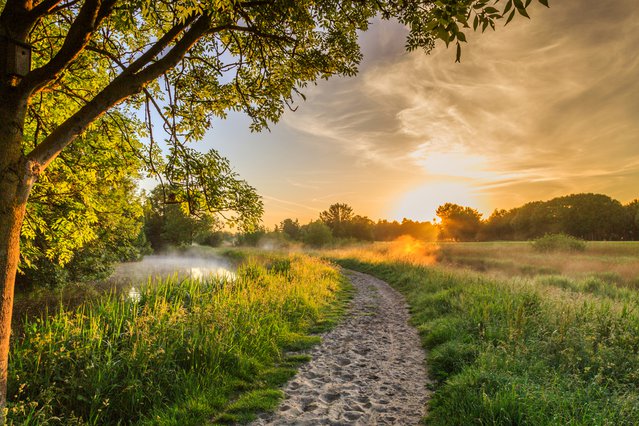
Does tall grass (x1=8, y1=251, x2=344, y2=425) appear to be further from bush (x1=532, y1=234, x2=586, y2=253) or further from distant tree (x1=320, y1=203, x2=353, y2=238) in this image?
distant tree (x1=320, y1=203, x2=353, y2=238)

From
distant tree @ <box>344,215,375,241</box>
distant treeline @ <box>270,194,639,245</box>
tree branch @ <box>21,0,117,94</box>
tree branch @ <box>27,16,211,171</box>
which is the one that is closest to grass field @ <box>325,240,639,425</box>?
tree branch @ <box>27,16,211,171</box>

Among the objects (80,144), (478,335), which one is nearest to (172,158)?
(80,144)

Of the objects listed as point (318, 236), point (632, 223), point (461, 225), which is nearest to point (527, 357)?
point (318, 236)

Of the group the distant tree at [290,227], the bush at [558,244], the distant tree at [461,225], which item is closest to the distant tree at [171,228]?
the distant tree at [290,227]

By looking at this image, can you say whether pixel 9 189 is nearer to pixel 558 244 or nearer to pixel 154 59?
pixel 154 59

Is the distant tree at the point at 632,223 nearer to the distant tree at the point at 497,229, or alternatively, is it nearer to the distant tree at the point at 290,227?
the distant tree at the point at 497,229

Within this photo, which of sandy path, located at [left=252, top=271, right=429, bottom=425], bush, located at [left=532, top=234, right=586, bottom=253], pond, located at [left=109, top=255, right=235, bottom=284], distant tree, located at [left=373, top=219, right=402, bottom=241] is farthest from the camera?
distant tree, located at [left=373, top=219, right=402, bottom=241]

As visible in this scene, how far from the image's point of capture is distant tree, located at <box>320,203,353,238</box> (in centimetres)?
7781

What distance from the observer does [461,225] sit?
9956cm

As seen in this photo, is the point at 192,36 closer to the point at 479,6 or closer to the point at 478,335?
Result: the point at 479,6

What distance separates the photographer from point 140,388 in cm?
510

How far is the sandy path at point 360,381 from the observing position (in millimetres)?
5059

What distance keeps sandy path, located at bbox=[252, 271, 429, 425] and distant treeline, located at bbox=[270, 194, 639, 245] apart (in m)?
54.3

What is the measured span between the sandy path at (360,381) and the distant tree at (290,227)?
72.6 meters
